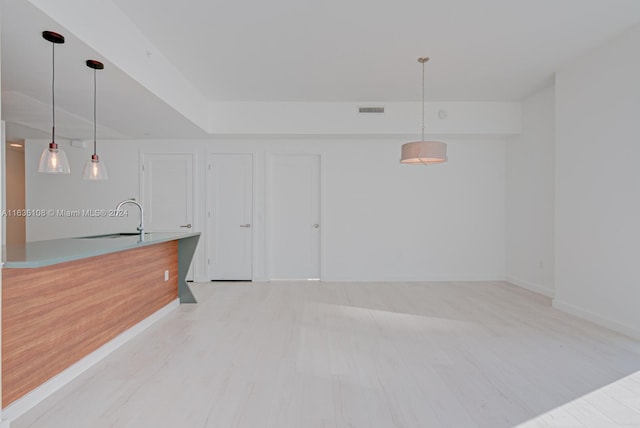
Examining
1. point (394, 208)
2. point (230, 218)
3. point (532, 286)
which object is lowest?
point (532, 286)

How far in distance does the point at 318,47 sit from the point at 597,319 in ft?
13.3

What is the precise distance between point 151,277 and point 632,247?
4759 millimetres

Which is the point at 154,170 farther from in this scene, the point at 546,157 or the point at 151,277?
the point at 546,157

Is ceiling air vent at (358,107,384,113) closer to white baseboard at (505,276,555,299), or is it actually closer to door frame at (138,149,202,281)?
door frame at (138,149,202,281)

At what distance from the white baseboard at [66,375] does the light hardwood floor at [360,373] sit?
0.20 feet

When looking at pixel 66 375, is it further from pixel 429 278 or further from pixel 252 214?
pixel 429 278

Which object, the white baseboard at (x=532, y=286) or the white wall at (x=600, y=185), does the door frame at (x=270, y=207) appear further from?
the white wall at (x=600, y=185)

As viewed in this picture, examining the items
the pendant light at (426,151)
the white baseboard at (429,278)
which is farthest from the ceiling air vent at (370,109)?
the white baseboard at (429,278)

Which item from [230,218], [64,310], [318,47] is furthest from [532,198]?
[64,310]

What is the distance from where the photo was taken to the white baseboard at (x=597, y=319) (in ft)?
10.7

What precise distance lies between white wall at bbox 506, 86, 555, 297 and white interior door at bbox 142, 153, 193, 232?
5308 mm

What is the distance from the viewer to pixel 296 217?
593 centimetres

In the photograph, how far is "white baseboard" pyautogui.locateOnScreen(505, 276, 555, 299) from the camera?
480cm

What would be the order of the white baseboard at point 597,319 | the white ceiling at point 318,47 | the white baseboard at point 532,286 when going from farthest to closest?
the white baseboard at point 532,286
the white baseboard at point 597,319
the white ceiling at point 318,47
